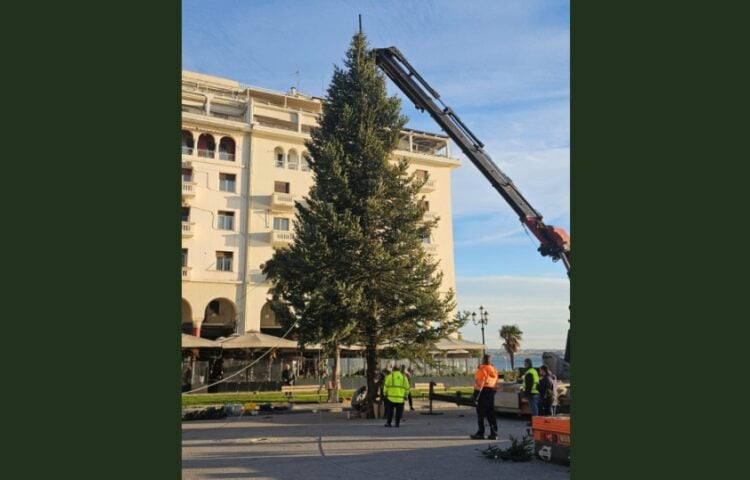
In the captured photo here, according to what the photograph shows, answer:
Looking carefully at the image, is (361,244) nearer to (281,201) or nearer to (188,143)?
(281,201)

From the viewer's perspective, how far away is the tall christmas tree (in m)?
19.6

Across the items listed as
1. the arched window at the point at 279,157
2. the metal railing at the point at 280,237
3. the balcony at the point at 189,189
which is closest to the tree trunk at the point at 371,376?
the metal railing at the point at 280,237

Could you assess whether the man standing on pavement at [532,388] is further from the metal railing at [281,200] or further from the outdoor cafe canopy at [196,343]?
the metal railing at [281,200]

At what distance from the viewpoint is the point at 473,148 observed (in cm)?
2752

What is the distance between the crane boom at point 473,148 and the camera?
87.1 feet

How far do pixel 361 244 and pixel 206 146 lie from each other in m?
28.8

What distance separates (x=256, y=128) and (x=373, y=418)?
3124 cm

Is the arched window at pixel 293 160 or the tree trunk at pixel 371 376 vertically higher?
the arched window at pixel 293 160

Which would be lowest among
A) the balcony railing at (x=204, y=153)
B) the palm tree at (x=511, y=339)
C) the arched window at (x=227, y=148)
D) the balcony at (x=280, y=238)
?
the palm tree at (x=511, y=339)

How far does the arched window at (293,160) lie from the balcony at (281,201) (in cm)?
267

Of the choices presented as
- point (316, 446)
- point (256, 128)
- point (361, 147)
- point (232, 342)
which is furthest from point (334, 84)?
point (256, 128)

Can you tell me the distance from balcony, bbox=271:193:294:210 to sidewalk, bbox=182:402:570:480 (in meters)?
27.7

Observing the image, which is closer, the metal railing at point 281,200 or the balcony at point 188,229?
the balcony at point 188,229

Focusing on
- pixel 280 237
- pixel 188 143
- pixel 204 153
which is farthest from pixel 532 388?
pixel 188 143
